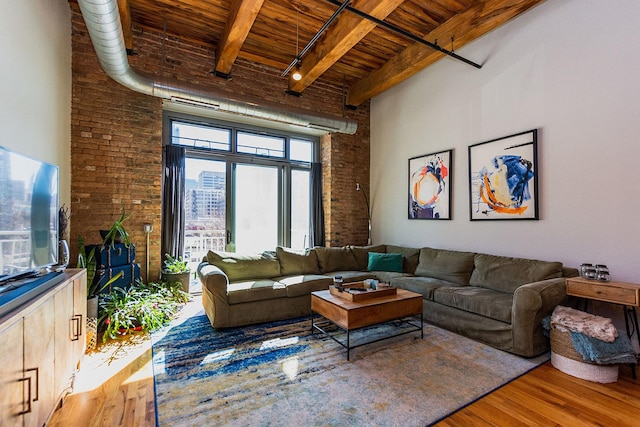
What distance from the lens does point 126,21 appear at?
3467 millimetres

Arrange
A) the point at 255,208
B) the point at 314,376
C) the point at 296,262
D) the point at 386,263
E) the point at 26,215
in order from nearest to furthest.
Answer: the point at 26,215
the point at 314,376
the point at 296,262
the point at 386,263
the point at 255,208

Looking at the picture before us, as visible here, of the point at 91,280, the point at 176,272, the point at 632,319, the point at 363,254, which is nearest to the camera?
the point at 632,319

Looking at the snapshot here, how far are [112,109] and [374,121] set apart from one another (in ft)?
14.7

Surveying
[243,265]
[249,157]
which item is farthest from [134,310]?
[249,157]

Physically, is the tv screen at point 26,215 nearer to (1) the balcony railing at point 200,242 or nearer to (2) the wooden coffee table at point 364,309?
(2) the wooden coffee table at point 364,309

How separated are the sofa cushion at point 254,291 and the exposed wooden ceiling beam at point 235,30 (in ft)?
10.1

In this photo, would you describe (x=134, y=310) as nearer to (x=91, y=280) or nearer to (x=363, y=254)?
(x=91, y=280)

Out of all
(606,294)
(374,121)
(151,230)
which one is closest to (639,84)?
(606,294)

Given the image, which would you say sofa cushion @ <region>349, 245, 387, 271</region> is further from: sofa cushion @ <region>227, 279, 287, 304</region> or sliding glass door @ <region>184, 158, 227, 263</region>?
sliding glass door @ <region>184, 158, 227, 263</region>

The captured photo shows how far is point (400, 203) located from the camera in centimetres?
534

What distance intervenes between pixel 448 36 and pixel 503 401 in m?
4.10

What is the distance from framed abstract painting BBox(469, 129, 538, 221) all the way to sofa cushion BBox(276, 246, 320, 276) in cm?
240

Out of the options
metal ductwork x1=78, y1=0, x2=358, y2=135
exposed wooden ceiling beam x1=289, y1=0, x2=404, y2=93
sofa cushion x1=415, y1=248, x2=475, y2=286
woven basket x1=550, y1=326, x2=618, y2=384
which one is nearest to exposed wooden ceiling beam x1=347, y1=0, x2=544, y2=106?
metal ductwork x1=78, y1=0, x2=358, y2=135

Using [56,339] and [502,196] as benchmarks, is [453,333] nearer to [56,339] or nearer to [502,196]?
[502,196]
